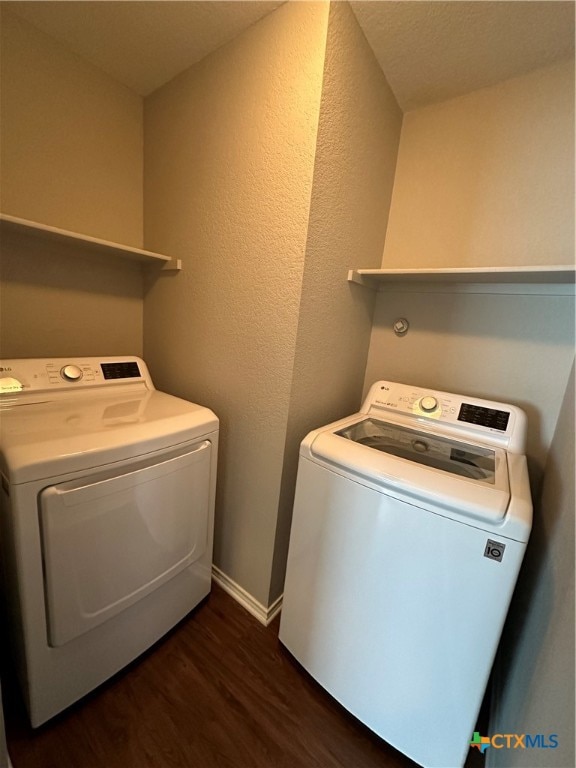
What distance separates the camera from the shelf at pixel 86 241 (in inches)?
45.1

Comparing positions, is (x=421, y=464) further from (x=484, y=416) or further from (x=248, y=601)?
(x=248, y=601)

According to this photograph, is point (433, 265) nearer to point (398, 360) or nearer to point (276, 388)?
point (398, 360)

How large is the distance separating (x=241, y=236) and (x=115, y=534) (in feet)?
3.97

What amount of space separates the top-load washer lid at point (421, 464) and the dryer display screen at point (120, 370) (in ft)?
3.31

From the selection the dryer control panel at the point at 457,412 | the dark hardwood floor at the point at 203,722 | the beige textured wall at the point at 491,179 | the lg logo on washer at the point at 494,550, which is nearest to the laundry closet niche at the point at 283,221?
the beige textured wall at the point at 491,179

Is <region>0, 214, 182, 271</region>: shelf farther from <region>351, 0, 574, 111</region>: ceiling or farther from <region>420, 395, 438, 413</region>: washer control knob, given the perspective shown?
<region>420, 395, 438, 413</region>: washer control knob

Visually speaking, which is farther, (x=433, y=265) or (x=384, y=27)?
(x=433, y=265)

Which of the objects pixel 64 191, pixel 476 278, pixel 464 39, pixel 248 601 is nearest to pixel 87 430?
pixel 248 601

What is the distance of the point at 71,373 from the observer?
132 cm

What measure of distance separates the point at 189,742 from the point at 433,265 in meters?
2.12

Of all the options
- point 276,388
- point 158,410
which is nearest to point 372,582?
point 276,388

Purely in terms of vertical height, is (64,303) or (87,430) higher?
(64,303)

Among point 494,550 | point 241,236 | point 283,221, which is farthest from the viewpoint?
point 241,236

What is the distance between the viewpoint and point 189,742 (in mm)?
990
